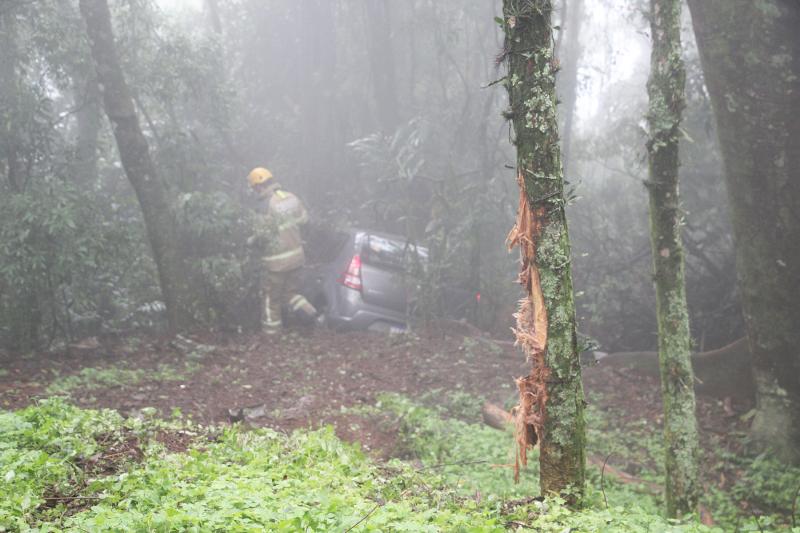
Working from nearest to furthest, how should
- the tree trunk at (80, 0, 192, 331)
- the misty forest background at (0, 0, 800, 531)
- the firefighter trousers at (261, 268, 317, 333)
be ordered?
the misty forest background at (0, 0, 800, 531)
the tree trunk at (80, 0, 192, 331)
the firefighter trousers at (261, 268, 317, 333)

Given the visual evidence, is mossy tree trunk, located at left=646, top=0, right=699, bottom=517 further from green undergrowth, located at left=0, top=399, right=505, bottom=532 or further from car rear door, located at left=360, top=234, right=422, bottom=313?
car rear door, located at left=360, top=234, right=422, bottom=313

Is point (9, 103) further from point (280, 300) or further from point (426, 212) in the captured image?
point (426, 212)

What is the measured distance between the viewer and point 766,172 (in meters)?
6.95

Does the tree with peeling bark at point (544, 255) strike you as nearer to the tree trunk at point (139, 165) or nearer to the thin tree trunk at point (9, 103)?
the tree trunk at point (139, 165)

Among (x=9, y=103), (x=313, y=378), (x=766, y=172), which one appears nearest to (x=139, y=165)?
(x=9, y=103)

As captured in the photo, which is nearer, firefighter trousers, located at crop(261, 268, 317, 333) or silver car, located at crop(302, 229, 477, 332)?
silver car, located at crop(302, 229, 477, 332)

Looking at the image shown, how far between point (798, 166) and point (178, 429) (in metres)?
6.14

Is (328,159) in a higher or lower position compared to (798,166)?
higher

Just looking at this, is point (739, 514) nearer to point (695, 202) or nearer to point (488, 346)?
point (488, 346)

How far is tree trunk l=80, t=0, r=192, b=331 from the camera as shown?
9789 millimetres

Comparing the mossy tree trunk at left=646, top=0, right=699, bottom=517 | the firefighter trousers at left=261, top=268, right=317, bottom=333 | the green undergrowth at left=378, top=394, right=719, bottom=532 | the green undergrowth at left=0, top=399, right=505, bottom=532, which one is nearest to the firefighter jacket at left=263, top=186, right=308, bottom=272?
the firefighter trousers at left=261, top=268, right=317, bottom=333

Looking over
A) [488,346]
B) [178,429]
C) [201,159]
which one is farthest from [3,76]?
[488,346]

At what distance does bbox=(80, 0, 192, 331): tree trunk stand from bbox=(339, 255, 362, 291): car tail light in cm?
237

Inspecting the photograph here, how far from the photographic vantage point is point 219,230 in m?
11.3
